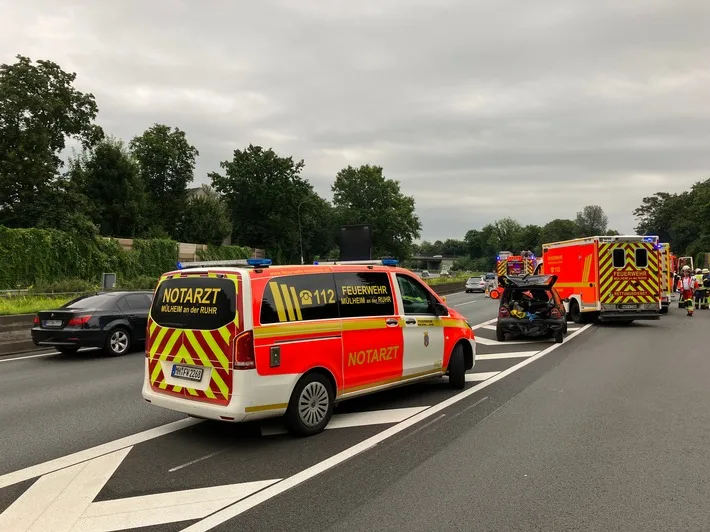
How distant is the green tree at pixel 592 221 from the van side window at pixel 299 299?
537 ft

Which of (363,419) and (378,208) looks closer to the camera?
(363,419)

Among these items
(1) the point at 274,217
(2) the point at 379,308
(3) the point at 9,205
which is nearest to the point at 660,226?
(1) the point at 274,217

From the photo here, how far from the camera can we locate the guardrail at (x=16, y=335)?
1262cm

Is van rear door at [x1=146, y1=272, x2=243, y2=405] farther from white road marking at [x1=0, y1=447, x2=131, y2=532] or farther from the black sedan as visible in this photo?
the black sedan

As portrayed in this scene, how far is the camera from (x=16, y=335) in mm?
13594

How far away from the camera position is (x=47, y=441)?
5699 mm

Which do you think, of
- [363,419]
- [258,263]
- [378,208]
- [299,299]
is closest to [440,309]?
[363,419]

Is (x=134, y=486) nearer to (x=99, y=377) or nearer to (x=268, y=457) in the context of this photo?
(x=268, y=457)

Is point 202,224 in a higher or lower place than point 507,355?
higher

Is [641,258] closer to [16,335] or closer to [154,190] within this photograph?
[16,335]

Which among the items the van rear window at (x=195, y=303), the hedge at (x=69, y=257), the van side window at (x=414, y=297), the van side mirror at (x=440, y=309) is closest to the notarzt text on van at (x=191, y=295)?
the van rear window at (x=195, y=303)

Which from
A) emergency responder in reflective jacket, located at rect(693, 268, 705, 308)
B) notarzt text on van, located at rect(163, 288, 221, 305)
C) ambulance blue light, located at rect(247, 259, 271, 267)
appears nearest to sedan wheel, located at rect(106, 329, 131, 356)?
notarzt text on van, located at rect(163, 288, 221, 305)

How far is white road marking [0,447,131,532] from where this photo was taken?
376 cm

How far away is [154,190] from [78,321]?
49396 mm
